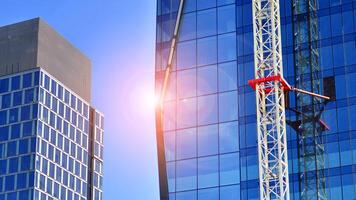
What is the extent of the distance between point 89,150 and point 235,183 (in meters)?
93.1

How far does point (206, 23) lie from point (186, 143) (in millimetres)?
12358

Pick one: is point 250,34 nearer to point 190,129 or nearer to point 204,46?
point 204,46

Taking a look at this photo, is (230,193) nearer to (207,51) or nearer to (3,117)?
(207,51)

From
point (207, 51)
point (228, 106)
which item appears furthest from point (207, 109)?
point (207, 51)

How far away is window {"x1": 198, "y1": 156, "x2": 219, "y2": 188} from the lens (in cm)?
9169

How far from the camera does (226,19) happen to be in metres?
97.1

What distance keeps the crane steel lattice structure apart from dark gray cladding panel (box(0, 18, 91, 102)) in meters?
83.3

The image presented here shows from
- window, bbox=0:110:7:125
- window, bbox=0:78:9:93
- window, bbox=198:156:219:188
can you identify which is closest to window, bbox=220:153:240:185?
window, bbox=198:156:219:188

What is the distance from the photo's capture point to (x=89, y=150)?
182m

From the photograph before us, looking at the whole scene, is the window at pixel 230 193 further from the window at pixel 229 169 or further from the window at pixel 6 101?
the window at pixel 6 101

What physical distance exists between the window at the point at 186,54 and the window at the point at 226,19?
10.5ft

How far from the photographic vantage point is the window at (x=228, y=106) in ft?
307

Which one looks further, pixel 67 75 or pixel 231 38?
pixel 67 75

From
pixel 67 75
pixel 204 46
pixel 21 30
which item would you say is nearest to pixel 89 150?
pixel 67 75
